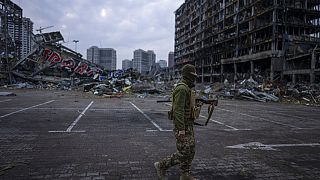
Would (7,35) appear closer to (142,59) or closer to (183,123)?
(183,123)

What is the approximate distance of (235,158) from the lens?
19.4 feet

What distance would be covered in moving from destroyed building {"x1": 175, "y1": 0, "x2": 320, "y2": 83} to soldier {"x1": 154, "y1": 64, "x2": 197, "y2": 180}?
3606 centimetres

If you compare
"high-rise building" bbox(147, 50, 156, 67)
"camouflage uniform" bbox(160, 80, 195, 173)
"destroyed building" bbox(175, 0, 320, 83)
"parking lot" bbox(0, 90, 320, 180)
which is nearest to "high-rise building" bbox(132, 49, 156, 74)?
"high-rise building" bbox(147, 50, 156, 67)

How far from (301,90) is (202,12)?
5962 centimetres

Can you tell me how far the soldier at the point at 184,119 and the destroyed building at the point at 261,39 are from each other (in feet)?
118

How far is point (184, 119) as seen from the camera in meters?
4.12

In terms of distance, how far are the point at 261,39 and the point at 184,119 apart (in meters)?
52.8

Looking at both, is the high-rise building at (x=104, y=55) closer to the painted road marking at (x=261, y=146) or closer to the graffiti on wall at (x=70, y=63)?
the graffiti on wall at (x=70, y=63)

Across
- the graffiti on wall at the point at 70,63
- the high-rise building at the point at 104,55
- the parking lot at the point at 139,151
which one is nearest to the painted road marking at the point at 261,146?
the parking lot at the point at 139,151

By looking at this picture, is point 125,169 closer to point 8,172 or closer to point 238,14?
point 8,172

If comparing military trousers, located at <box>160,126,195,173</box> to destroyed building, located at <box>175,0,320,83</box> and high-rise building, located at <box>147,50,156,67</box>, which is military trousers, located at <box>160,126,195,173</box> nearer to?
destroyed building, located at <box>175,0,320,83</box>

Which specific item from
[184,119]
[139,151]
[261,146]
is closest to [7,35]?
[139,151]

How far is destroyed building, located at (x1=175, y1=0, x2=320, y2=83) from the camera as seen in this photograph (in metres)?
44.7

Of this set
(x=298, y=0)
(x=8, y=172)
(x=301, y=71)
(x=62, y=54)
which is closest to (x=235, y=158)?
(x=8, y=172)
